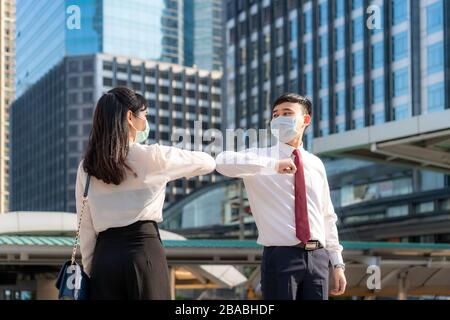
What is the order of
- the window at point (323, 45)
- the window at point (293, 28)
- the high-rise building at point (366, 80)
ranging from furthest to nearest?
1. the window at point (293, 28)
2. the window at point (323, 45)
3. the high-rise building at point (366, 80)

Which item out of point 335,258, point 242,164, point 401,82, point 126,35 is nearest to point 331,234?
point 335,258

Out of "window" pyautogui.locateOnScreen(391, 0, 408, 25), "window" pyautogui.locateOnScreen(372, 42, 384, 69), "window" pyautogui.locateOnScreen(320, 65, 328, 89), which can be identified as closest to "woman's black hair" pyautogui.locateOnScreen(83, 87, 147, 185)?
"window" pyautogui.locateOnScreen(391, 0, 408, 25)

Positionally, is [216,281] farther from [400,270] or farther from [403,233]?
[403,233]

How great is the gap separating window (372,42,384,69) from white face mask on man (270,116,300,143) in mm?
76445

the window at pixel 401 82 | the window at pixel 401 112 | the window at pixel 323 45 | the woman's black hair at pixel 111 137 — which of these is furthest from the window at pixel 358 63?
the woman's black hair at pixel 111 137

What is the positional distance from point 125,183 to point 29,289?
3766cm

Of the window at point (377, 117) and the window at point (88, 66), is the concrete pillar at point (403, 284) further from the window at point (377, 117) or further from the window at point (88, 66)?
the window at point (88, 66)

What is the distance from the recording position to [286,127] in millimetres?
5102

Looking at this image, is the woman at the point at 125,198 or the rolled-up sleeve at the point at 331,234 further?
the rolled-up sleeve at the point at 331,234

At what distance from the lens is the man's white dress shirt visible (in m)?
4.89

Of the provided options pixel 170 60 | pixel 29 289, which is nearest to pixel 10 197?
pixel 170 60

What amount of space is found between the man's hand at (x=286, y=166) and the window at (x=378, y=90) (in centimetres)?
7643

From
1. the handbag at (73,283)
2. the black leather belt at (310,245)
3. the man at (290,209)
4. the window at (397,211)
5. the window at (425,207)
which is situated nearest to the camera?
the handbag at (73,283)

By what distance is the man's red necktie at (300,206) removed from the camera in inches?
190
